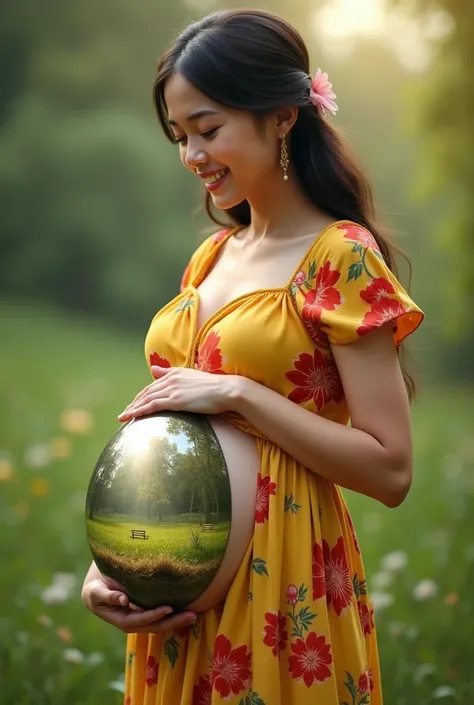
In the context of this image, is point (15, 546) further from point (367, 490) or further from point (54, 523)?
point (367, 490)

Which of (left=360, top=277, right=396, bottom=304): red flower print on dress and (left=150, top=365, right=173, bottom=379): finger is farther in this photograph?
(left=150, top=365, right=173, bottom=379): finger

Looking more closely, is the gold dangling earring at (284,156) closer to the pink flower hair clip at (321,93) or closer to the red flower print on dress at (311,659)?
the pink flower hair clip at (321,93)

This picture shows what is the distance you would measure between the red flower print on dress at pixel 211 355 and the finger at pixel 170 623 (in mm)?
479

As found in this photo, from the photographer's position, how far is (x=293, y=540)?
6.47 ft

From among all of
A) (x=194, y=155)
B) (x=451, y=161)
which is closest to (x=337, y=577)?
(x=194, y=155)

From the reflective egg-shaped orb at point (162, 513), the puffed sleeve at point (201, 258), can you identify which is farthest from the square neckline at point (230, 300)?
the reflective egg-shaped orb at point (162, 513)

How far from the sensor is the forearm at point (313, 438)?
6.35ft

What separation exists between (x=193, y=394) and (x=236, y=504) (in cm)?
23

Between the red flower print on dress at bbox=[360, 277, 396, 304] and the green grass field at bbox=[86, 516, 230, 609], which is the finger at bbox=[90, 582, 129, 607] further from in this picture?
the red flower print on dress at bbox=[360, 277, 396, 304]

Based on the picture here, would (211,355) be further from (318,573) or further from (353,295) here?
(318,573)

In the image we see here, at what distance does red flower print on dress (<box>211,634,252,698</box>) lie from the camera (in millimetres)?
1925

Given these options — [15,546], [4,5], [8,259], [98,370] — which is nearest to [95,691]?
[15,546]

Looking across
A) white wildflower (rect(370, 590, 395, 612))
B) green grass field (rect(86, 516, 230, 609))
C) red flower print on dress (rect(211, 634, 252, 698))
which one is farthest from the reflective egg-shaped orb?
white wildflower (rect(370, 590, 395, 612))

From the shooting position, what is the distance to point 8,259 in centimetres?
780
